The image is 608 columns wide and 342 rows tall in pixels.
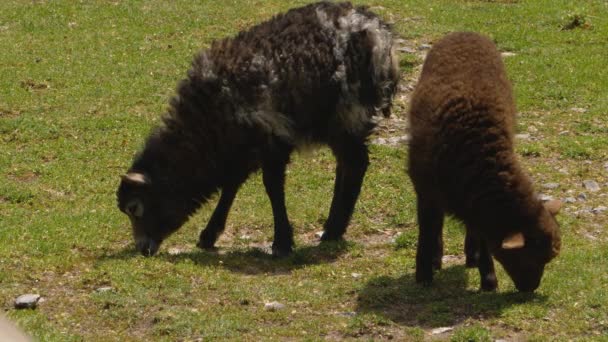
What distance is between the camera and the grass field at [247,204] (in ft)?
29.7

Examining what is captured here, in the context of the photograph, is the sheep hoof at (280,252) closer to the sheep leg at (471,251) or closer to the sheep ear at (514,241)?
the sheep leg at (471,251)

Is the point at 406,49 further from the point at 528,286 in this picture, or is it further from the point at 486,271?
the point at 528,286

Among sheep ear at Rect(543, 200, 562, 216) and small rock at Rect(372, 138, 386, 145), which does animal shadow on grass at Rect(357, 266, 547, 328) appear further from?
small rock at Rect(372, 138, 386, 145)

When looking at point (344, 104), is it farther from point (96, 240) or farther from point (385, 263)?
point (96, 240)

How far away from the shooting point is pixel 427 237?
32.7 feet

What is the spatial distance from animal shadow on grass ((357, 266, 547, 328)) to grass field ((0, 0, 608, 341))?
0.03 metres

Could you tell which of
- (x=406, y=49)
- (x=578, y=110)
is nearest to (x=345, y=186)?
(x=578, y=110)

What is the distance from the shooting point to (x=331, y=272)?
10820 millimetres

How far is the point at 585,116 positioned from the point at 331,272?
20.3 feet

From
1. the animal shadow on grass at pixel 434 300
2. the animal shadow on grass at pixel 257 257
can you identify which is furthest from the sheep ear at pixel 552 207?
the animal shadow on grass at pixel 257 257

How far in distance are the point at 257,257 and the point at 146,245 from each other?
1.24 metres

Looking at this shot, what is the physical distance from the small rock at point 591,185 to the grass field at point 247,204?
72mm

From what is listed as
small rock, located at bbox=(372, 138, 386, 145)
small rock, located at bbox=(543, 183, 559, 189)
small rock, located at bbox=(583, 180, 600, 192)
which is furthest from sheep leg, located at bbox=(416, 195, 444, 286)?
small rock, located at bbox=(372, 138, 386, 145)

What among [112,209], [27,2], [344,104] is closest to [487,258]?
[344,104]
